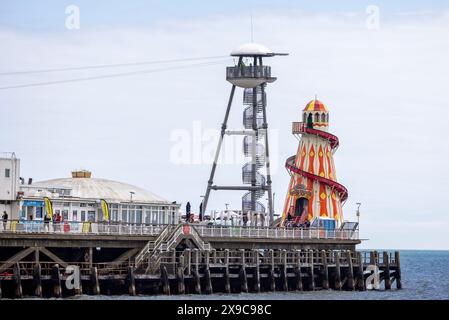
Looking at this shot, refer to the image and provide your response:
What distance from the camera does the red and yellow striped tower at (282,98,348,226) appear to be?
101m

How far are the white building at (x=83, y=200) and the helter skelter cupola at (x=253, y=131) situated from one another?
39.1ft

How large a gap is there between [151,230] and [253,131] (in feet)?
67.3

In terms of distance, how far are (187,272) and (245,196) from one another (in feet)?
76.4

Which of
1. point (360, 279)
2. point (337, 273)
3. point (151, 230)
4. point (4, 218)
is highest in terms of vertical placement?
point (4, 218)

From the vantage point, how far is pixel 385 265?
301 feet

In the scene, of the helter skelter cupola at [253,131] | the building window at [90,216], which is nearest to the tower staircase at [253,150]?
the helter skelter cupola at [253,131]

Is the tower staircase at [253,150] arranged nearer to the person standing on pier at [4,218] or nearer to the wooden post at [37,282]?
the person standing on pier at [4,218]

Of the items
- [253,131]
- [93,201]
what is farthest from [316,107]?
[93,201]

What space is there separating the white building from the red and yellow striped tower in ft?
Result: 40.6

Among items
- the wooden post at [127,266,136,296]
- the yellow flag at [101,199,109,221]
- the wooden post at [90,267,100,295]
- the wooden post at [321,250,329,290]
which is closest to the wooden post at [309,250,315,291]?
the wooden post at [321,250,329,290]

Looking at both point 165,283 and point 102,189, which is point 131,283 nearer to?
point 165,283

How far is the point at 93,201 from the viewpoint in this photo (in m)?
87.7

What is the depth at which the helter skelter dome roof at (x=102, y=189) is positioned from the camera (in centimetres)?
8894
